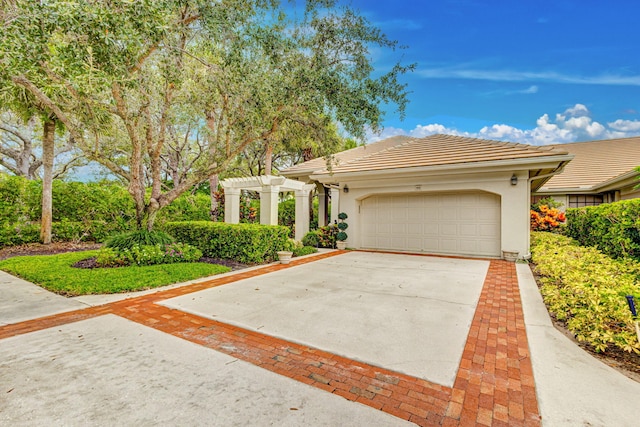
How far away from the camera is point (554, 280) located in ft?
18.3

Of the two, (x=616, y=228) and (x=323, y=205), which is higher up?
(x=323, y=205)

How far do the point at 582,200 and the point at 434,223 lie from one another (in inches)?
325

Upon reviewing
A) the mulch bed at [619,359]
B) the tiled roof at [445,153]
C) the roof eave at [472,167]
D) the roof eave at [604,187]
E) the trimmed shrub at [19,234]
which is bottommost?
the mulch bed at [619,359]

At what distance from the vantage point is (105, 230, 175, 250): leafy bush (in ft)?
24.8

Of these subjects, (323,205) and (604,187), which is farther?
(323,205)

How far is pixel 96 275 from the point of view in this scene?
240 inches

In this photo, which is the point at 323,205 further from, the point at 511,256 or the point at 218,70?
the point at 218,70

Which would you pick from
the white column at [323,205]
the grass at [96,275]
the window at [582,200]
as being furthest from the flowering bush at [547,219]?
the grass at [96,275]

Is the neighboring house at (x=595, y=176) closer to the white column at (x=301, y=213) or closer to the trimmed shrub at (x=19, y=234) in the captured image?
the white column at (x=301, y=213)

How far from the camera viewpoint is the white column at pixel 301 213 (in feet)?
42.6

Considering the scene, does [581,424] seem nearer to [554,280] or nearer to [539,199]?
[554,280]

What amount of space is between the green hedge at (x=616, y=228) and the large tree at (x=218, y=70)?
521cm

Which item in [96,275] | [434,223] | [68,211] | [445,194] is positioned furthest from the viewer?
[68,211]

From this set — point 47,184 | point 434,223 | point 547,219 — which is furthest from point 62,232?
point 547,219
